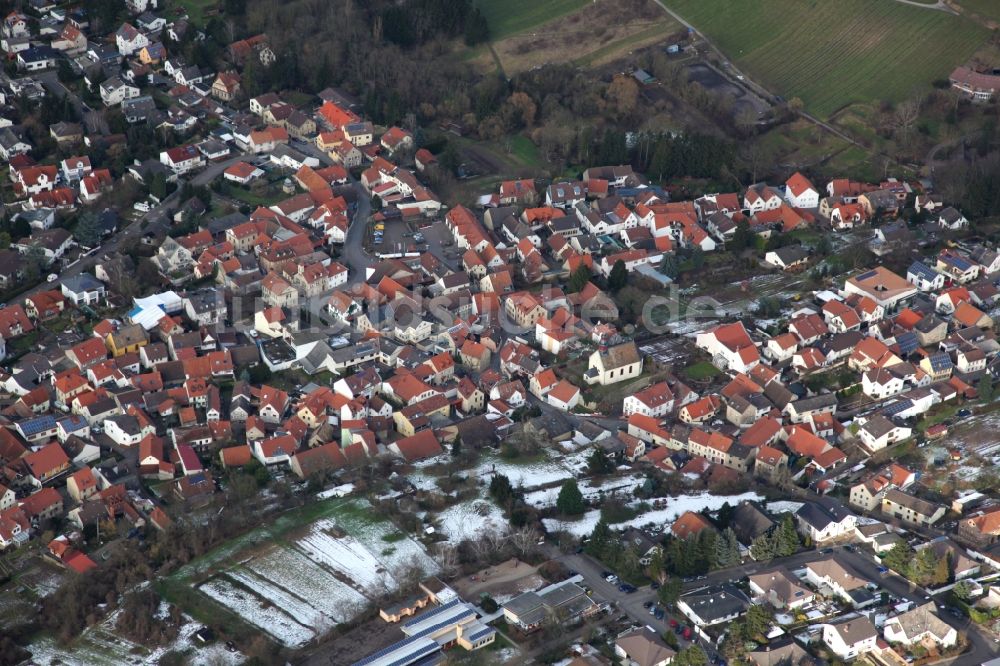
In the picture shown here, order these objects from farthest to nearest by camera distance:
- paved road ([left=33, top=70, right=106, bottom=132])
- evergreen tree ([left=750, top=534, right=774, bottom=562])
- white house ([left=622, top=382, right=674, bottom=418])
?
paved road ([left=33, top=70, right=106, bottom=132]), white house ([left=622, top=382, right=674, bottom=418]), evergreen tree ([left=750, top=534, right=774, bottom=562])

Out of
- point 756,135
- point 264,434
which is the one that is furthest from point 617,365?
point 756,135

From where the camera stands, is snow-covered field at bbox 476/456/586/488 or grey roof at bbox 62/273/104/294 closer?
snow-covered field at bbox 476/456/586/488

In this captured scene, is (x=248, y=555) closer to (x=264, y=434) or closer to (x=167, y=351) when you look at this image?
(x=264, y=434)

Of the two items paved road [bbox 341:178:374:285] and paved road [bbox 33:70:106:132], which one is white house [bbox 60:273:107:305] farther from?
paved road [bbox 33:70:106:132]

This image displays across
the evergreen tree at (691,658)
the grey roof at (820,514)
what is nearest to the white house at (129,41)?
the grey roof at (820,514)

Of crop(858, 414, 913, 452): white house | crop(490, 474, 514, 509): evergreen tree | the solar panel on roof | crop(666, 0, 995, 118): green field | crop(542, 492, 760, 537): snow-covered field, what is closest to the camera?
crop(542, 492, 760, 537): snow-covered field

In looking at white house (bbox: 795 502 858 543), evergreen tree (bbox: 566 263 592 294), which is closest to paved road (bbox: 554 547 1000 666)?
white house (bbox: 795 502 858 543)
